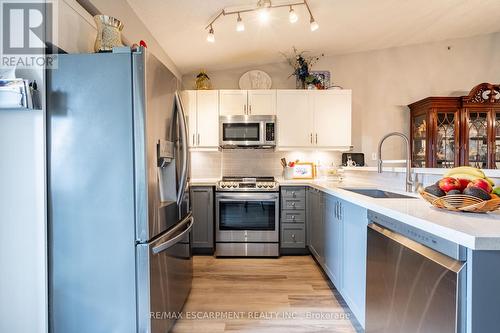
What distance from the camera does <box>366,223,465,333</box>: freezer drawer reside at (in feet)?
2.78

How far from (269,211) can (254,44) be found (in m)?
2.04

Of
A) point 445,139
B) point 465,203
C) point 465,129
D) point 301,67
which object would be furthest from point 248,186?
point 465,129

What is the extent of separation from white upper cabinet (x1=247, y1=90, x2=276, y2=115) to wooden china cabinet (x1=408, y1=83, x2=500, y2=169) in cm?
209

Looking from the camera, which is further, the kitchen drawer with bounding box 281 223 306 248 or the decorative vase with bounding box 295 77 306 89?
the decorative vase with bounding box 295 77 306 89

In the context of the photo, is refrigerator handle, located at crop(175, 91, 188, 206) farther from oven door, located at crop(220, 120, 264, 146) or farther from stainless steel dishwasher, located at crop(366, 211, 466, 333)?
oven door, located at crop(220, 120, 264, 146)

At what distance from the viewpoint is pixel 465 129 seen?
10.6 ft

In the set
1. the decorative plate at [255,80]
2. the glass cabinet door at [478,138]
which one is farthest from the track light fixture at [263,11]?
the glass cabinet door at [478,138]

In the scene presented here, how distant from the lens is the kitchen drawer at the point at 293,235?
9.73 feet

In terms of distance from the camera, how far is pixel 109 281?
1.34 m

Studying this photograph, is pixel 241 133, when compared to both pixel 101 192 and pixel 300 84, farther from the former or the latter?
pixel 101 192

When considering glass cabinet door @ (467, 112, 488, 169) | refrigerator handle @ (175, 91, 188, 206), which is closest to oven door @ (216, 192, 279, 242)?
refrigerator handle @ (175, 91, 188, 206)

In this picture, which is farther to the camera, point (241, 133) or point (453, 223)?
point (241, 133)

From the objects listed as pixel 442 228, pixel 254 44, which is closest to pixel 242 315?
pixel 442 228

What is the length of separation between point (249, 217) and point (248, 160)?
3.05ft
